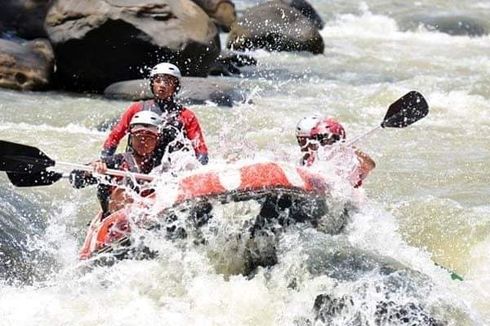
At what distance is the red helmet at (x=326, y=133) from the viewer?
20.2 ft

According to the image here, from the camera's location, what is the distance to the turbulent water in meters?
5.24

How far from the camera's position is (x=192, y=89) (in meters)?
11.6

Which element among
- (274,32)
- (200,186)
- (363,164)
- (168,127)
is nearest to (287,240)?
(200,186)

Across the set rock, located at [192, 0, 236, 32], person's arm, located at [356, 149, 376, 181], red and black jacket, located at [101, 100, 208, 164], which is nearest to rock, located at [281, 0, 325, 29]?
rock, located at [192, 0, 236, 32]

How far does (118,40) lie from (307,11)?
26.2 feet

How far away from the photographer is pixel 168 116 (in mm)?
6371

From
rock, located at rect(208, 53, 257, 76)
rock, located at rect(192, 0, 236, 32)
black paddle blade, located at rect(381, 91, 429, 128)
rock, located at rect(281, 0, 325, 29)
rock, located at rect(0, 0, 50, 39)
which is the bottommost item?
rock, located at rect(281, 0, 325, 29)

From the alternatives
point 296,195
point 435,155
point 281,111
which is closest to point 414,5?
point 281,111

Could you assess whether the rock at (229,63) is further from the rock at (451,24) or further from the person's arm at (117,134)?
the person's arm at (117,134)

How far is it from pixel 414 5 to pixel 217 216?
1847 cm

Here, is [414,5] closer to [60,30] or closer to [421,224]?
[60,30]

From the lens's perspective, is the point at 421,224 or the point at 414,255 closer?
the point at 414,255

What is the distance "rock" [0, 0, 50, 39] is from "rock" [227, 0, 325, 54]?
10.4ft

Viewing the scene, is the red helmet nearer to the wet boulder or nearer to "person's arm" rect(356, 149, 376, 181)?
"person's arm" rect(356, 149, 376, 181)
